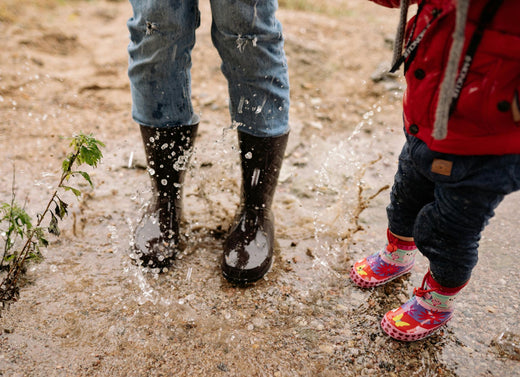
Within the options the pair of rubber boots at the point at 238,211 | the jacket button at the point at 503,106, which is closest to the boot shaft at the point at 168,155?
the pair of rubber boots at the point at 238,211

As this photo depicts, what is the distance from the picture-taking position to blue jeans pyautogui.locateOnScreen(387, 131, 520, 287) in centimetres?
111

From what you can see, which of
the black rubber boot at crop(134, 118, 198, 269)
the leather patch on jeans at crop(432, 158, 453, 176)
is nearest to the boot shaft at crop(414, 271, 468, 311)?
the leather patch on jeans at crop(432, 158, 453, 176)

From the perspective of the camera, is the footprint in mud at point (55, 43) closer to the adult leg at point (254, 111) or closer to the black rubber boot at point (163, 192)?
the black rubber boot at point (163, 192)

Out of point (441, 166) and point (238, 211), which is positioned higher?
point (441, 166)

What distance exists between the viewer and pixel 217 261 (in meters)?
1.79

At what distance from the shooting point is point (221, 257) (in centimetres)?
176

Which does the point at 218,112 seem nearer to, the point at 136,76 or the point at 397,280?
the point at 136,76

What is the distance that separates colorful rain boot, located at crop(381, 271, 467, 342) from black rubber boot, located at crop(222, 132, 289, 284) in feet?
1.77

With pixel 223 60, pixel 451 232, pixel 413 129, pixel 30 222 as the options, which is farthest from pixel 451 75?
pixel 30 222

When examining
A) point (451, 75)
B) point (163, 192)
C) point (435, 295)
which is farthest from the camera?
point (163, 192)

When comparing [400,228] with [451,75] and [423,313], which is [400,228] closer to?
[423,313]

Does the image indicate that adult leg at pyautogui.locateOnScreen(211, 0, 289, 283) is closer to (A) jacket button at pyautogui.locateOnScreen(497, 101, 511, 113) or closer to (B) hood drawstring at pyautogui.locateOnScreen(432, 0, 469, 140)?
(B) hood drawstring at pyautogui.locateOnScreen(432, 0, 469, 140)

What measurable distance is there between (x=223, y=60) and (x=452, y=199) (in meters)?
0.90

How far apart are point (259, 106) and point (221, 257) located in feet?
2.14
